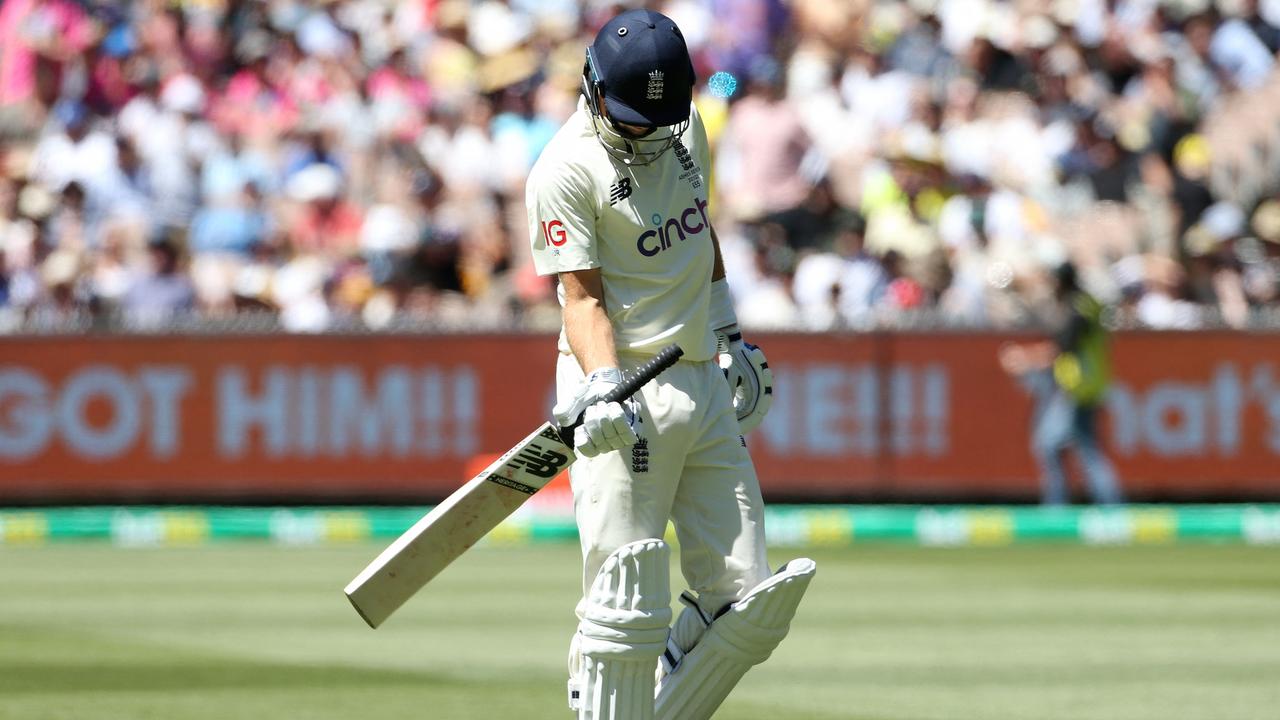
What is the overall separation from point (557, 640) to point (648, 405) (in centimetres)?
371

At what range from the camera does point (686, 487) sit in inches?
208

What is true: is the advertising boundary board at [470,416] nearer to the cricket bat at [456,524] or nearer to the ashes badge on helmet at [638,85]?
the cricket bat at [456,524]

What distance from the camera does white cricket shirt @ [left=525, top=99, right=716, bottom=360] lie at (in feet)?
16.7

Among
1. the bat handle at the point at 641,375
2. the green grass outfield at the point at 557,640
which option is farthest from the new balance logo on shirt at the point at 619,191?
the green grass outfield at the point at 557,640

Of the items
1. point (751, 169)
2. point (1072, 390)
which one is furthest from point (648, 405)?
point (751, 169)

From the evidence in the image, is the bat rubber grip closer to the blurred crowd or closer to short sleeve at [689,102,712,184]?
short sleeve at [689,102,712,184]

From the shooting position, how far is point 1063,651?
8.13 metres

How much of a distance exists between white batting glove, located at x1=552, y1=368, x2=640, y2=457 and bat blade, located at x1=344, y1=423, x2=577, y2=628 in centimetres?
29

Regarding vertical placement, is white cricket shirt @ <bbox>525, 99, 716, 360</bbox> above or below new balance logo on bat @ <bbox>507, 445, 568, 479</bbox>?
above

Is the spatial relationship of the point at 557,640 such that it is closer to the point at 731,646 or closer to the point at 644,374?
the point at 731,646

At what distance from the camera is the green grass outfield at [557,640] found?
6789mm

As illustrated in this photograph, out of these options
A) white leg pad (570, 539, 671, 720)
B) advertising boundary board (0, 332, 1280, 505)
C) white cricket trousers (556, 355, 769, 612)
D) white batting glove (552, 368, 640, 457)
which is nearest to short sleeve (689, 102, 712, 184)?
white cricket trousers (556, 355, 769, 612)

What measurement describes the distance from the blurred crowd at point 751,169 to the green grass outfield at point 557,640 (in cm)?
266

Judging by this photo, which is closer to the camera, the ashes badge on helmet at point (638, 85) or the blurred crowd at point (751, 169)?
the ashes badge on helmet at point (638, 85)
